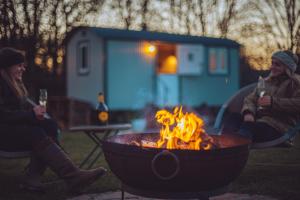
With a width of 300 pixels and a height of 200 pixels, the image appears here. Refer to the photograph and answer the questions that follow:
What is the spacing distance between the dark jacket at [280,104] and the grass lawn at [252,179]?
0.53 meters

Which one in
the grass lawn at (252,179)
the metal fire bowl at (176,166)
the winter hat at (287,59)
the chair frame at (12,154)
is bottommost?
the grass lawn at (252,179)

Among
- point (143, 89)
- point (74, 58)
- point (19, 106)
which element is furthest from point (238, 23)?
point (19, 106)

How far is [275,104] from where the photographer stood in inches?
138

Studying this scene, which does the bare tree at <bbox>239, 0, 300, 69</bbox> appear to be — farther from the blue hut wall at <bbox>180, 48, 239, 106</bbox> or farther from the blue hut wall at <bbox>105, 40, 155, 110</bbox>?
the blue hut wall at <bbox>105, 40, 155, 110</bbox>

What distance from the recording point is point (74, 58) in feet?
44.7

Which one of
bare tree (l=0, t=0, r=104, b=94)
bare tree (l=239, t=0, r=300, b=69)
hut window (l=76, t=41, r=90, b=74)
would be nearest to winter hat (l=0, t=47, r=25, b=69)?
bare tree (l=0, t=0, r=104, b=94)

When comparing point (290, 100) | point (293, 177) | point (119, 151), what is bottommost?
point (293, 177)

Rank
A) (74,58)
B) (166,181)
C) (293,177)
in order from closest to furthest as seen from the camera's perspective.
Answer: (166,181), (293,177), (74,58)

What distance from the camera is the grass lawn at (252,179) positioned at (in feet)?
11.3

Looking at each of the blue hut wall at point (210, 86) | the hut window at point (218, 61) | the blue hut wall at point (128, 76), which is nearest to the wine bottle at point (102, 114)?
the blue hut wall at point (128, 76)

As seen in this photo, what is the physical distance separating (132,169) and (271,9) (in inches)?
408

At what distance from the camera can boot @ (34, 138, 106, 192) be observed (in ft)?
10.6

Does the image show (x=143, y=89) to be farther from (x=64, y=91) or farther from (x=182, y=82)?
(x=64, y=91)

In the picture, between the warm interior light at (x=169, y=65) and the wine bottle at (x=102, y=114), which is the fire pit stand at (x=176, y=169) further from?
the warm interior light at (x=169, y=65)
